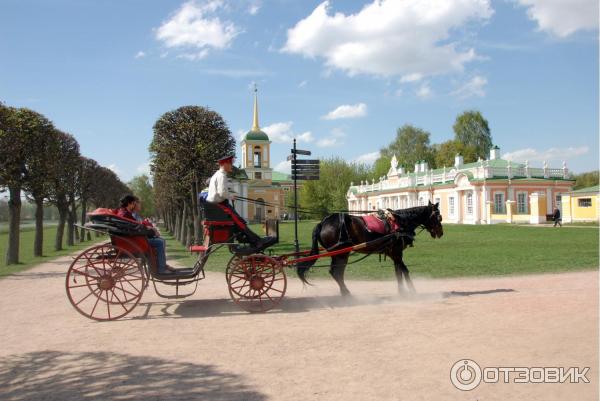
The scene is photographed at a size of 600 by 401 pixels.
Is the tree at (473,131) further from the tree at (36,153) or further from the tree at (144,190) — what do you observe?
the tree at (36,153)

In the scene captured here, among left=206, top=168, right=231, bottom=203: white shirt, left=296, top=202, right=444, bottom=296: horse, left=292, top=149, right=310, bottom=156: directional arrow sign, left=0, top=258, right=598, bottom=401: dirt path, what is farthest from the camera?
left=292, top=149, right=310, bottom=156: directional arrow sign

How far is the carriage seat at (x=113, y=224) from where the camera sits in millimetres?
8117

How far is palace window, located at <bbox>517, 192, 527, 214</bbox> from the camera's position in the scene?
49.3 m

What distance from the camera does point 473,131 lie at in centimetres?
7400

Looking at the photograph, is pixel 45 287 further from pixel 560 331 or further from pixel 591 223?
pixel 591 223

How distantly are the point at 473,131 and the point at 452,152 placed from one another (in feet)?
16.5

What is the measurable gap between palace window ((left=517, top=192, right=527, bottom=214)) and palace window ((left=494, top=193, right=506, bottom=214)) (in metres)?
1.81

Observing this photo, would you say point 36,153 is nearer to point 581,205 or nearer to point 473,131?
point 581,205

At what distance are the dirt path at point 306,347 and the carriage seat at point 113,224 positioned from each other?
1480 millimetres

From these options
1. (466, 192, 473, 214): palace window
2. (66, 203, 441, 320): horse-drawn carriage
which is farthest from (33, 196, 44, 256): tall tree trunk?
(466, 192, 473, 214): palace window

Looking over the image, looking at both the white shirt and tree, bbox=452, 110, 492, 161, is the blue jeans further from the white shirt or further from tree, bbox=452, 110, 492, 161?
tree, bbox=452, 110, 492, 161

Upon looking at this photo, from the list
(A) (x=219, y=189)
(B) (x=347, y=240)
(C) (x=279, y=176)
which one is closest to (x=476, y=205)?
(B) (x=347, y=240)

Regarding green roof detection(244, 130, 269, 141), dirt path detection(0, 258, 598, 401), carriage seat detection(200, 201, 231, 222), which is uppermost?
green roof detection(244, 130, 269, 141)

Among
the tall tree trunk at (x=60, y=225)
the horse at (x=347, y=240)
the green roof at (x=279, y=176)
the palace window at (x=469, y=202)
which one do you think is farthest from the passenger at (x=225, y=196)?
the green roof at (x=279, y=176)
